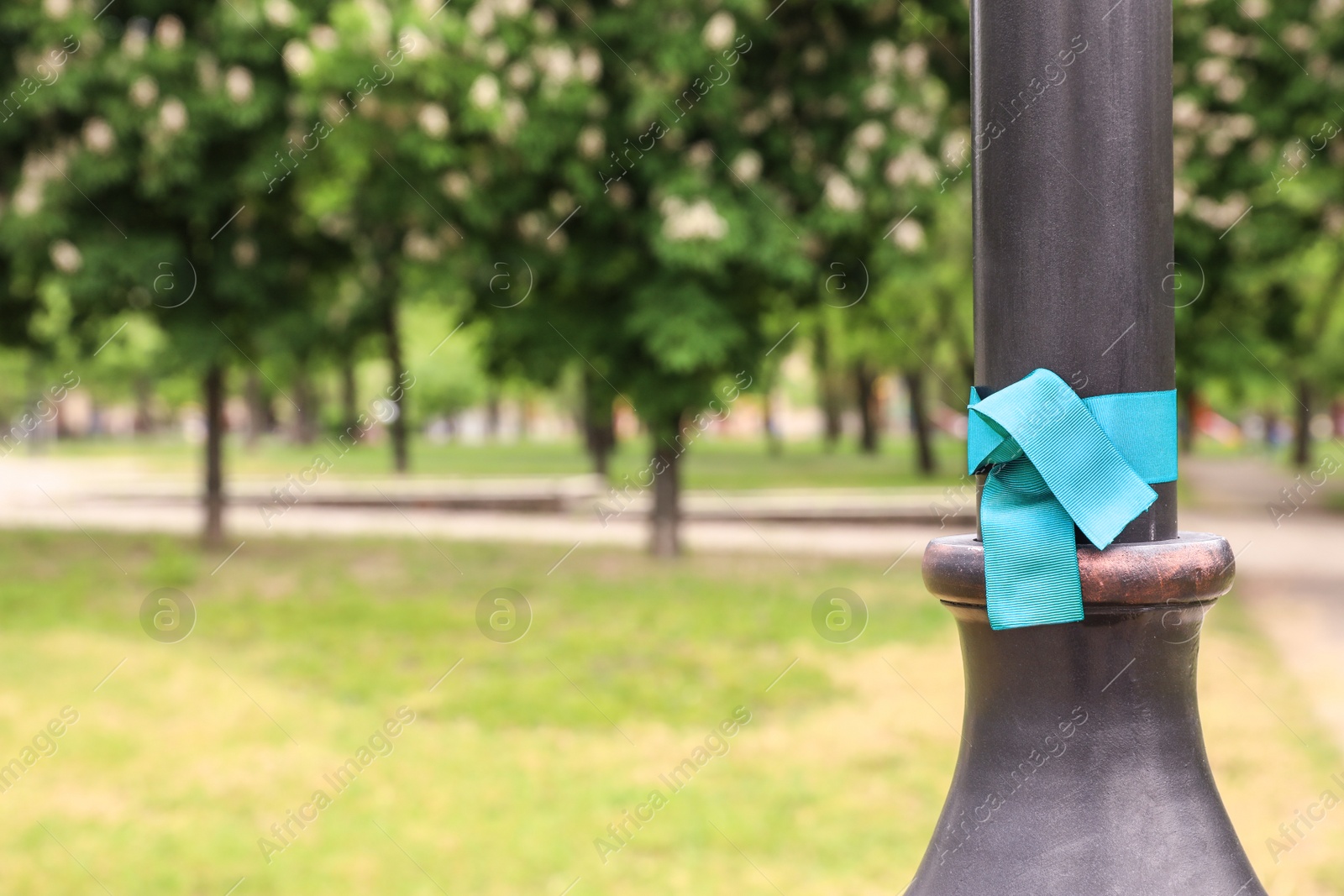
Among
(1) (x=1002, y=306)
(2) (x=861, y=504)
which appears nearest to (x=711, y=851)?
(1) (x=1002, y=306)

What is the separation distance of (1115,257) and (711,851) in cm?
408

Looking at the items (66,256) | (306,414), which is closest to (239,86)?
(66,256)

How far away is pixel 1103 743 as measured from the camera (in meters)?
1.32

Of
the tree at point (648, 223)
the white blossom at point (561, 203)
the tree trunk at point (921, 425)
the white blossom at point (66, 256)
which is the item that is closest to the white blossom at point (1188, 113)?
the tree at point (648, 223)

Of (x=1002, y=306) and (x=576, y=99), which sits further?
Answer: (x=576, y=99)

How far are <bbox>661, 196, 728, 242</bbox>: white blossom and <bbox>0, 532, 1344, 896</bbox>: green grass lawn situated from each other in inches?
120

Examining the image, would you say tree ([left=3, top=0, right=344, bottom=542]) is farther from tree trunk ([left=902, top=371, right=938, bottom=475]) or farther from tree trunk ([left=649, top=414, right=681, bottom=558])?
tree trunk ([left=902, top=371, right=938, bottom=475])

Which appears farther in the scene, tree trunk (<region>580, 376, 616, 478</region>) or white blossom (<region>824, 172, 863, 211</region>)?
tree trunk (<region>580, 376, 616, 478</region>)

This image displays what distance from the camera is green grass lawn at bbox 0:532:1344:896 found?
15.8 ft

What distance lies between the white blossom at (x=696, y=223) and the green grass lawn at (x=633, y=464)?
11.4 meters

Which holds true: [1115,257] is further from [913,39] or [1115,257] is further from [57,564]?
[57,564]

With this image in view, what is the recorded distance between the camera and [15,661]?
27.4ft

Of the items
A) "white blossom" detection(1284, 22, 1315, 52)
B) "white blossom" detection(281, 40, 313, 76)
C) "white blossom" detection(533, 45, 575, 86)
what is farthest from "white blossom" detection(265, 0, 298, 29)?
"white blossom" detection(1284, 22, 1315, 52)

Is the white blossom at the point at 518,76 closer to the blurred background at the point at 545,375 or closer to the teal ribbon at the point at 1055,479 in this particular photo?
the blurred background at the point at 545,375
